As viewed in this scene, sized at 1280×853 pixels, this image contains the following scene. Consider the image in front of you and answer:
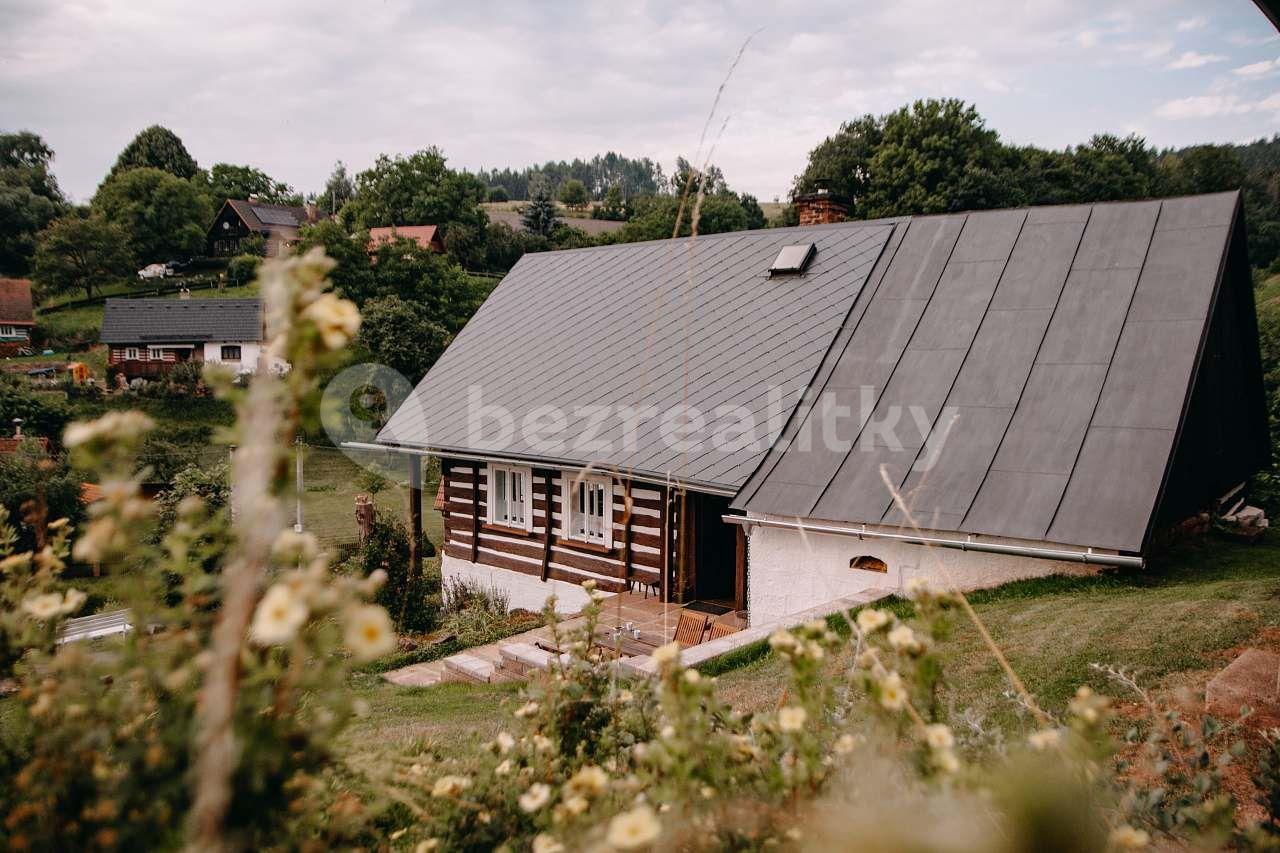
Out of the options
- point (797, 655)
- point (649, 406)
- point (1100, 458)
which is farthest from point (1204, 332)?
point (797, 655)

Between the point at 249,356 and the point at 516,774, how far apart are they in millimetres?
45300

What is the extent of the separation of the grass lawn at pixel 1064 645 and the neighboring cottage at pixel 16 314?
157ft

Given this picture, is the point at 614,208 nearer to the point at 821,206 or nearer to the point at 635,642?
the point at 821,206

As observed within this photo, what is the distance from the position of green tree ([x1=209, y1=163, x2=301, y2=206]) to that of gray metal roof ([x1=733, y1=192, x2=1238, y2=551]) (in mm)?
76904

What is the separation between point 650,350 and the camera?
13242 millimetres

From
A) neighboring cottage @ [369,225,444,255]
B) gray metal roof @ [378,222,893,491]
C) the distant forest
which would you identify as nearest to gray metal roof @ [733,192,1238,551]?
gray metal roof @ [378,222,893,491]

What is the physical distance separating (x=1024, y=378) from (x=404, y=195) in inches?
1988

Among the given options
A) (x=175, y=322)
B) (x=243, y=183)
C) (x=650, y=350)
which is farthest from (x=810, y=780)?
A: (x=243, y=183)

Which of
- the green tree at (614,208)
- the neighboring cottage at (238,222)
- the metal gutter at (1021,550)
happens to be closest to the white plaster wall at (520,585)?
the metal gutter at (1021,550)

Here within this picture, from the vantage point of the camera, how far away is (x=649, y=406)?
11.9m

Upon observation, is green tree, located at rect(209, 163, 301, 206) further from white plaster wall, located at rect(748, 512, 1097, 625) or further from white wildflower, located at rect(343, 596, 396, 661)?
white wildflower, located at rect(343, 596, 396, 661)

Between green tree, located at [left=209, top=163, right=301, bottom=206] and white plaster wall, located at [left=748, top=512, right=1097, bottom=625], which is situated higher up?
green tree, located at [left=209, top=163, right=301, bottom=206]

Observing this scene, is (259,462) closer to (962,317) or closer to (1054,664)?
(1054,664)

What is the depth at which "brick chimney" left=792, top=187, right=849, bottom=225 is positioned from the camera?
16359mm
